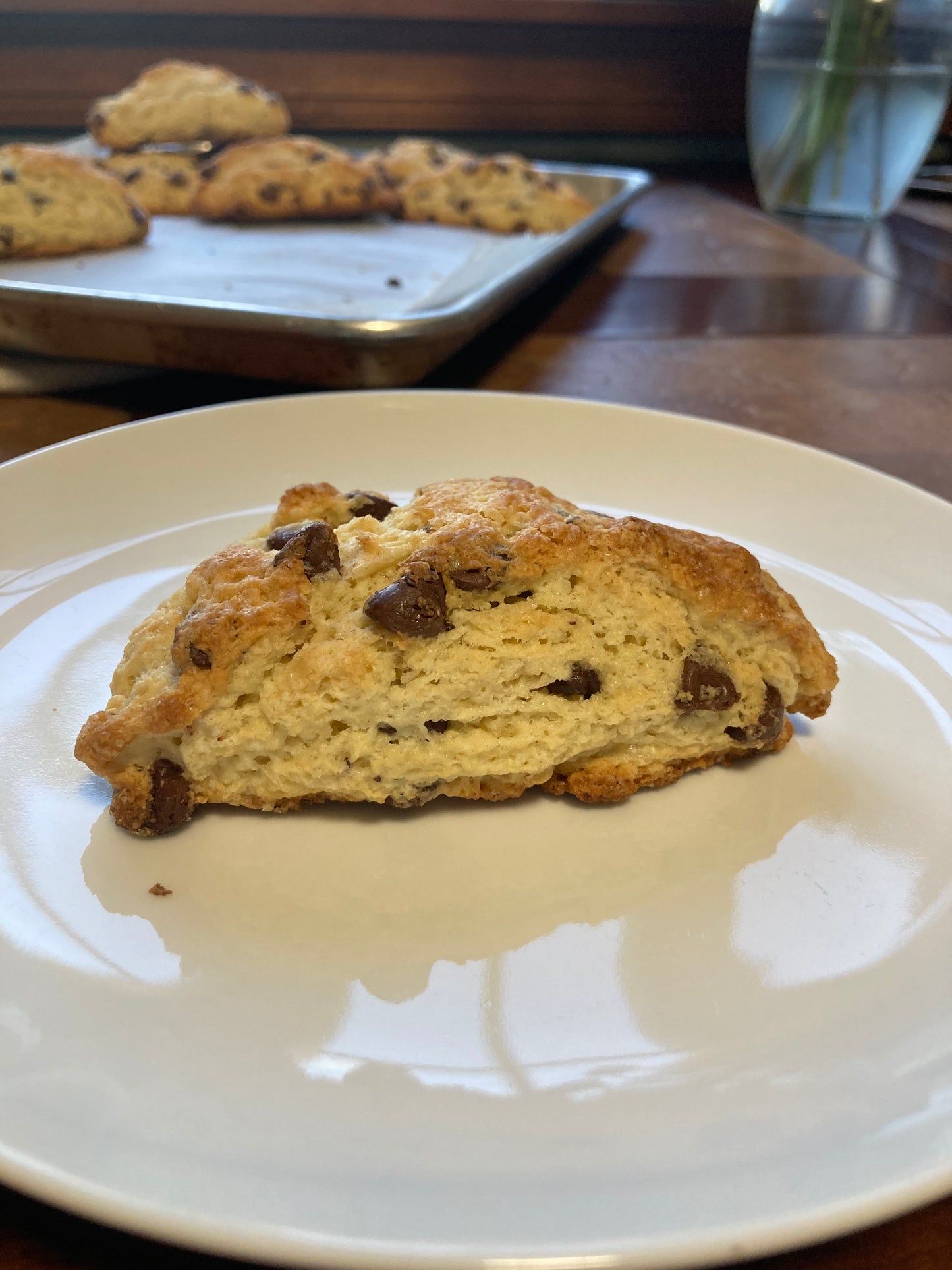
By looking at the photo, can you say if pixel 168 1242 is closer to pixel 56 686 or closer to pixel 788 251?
pixel 56 686

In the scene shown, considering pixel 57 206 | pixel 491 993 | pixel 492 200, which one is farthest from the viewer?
pixel 492 200

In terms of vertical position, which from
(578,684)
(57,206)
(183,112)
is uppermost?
(183,112)

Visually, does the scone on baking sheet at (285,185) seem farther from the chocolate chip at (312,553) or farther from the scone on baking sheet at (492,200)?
the chocolate chip at (312,553)

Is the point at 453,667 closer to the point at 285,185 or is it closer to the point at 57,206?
the point at 57,206

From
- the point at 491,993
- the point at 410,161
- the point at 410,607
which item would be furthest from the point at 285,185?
the point at 491,993

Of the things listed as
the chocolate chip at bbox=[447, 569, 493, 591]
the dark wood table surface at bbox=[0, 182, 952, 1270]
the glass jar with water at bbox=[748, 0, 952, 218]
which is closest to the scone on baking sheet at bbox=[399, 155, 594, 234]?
the dark wood table surface at bbox=[0, 182, 952, 1270]

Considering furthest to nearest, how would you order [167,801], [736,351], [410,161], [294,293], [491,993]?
[410,161] → [294,293] → [736,351] → [167,801] → [491,993]

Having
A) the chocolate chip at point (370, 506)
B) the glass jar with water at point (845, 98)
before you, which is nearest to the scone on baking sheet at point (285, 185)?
the glass jar with water at point (845, 98)

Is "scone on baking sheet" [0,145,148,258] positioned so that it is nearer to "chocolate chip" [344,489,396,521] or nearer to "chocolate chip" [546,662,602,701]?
"chocolate chip" [344,489,396,521]

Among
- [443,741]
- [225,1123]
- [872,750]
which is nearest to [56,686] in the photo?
[443,741]
